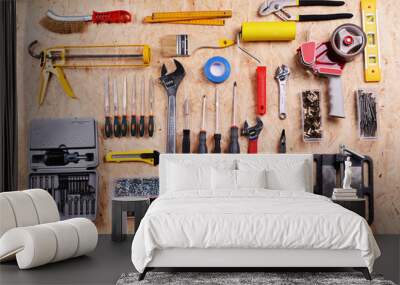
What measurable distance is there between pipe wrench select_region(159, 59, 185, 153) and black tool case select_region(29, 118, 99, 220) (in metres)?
0.76

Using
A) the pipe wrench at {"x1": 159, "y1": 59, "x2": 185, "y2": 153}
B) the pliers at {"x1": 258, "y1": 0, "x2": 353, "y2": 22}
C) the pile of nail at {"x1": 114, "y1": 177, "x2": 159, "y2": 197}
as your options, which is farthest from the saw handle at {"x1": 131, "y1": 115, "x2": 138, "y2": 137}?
the pliers at {"x1": 258, "y1": 0, "x2": 353, "y2": 22}

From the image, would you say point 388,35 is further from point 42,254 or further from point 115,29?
point 42,254

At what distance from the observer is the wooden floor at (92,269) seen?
12.5 ft

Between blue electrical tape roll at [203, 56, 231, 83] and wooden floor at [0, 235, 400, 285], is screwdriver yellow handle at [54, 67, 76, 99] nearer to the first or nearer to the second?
blue electrical tape roll at [203, 56, 231, 83]

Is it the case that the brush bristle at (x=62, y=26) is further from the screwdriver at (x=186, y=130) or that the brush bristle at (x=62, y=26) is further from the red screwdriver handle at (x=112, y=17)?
the screwdriver at (x=186, y=130)

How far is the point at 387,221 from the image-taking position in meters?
5.70

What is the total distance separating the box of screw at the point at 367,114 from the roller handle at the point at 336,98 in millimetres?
184

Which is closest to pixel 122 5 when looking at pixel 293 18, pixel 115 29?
pixel 115 29

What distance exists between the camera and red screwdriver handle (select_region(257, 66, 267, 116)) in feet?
18.6

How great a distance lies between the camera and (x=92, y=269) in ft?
13.6

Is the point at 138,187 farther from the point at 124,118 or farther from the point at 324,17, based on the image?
the point at 324,17

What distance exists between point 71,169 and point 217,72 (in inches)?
70.5

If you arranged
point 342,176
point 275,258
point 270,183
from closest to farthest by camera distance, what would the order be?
point 275,258 < point 270,183 < point 342,176

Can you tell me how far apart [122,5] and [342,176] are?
9.30 ft
